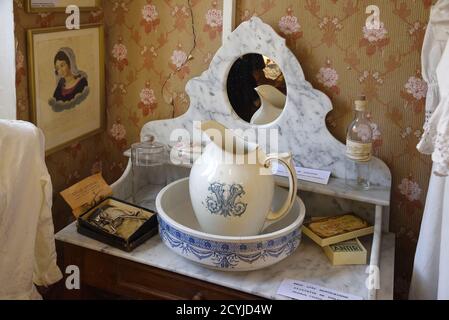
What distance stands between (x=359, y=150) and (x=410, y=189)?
207mm

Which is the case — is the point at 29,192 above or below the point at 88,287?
above

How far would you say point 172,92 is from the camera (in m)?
1.59

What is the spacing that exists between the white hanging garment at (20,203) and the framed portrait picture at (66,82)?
0.24 meters

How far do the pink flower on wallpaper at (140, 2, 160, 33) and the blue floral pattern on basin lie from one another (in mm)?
668

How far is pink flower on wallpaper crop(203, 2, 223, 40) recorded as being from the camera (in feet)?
4.84

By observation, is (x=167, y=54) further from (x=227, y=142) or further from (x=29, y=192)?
(x=29, y=192)

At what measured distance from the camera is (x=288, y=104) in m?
1.42

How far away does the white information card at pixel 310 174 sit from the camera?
4.58 ft

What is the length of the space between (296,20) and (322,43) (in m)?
0.09

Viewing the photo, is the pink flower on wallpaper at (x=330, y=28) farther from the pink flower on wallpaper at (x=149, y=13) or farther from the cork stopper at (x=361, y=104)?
the pink flower on wallpaper at (x=149, y=13)

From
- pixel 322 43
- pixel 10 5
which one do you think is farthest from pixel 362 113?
pixel 10 5

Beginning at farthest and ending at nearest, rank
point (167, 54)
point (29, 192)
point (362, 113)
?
point (167, 54) < point (362, 113) < point (29, 192)

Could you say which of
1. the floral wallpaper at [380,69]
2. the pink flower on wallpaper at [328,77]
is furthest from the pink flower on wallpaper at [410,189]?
the pink flower on wallpaper at [328,77]
